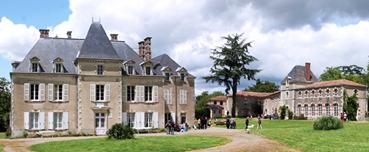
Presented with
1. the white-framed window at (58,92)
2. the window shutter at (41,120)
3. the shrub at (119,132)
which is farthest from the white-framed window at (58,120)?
the shrub at (119,132)

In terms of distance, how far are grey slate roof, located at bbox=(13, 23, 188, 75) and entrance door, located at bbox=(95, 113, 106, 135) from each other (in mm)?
4471

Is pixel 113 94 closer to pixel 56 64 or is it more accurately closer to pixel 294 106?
pixel 56 64

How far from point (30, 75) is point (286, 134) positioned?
22.7 metres

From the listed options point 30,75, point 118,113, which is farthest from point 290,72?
point 30,75

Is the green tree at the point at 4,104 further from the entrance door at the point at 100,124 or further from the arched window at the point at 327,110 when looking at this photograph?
the arched window at the point at 327,110

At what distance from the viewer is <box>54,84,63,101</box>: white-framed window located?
45416 millimetres

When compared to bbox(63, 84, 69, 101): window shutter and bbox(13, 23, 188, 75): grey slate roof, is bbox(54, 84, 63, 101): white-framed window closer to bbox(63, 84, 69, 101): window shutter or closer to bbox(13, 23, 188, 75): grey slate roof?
bbox(63, 84, 69, 101): window shutter

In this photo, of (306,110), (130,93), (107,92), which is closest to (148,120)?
(130,93)

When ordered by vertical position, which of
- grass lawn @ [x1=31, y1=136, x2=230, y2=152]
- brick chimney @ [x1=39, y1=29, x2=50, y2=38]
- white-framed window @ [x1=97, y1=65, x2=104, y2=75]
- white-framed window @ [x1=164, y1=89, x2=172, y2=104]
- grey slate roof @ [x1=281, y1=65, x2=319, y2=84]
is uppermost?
brick chimney @ [x1=39, y1=29, x2=50, y2=38]

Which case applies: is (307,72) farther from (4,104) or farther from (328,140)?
(328,140)

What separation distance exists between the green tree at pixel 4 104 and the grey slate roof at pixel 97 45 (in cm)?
1848

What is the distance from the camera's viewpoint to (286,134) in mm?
34281

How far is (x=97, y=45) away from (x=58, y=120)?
748 centimetres

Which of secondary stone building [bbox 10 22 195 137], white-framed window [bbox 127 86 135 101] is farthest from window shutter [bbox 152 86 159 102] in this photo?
white-framed window [bbox 127 86 135 101]
